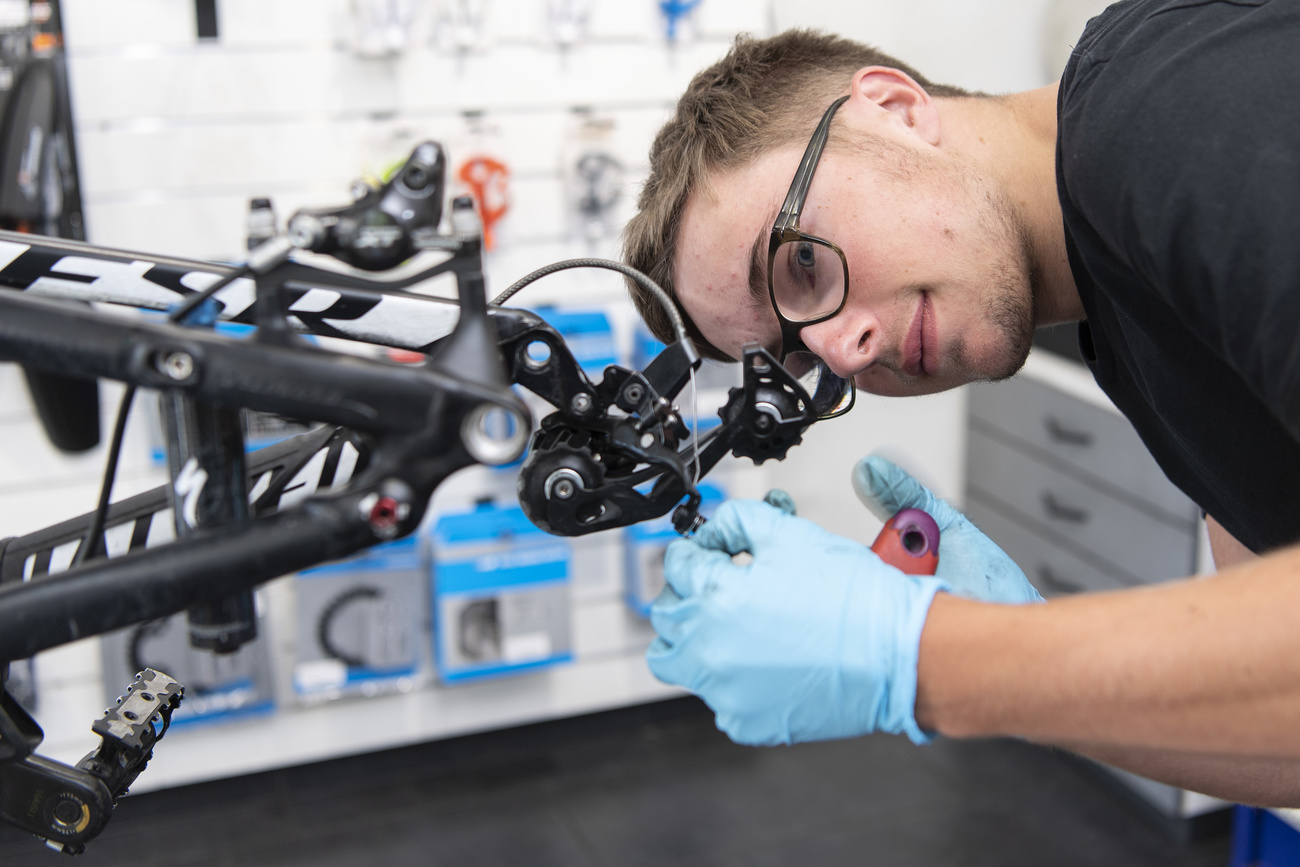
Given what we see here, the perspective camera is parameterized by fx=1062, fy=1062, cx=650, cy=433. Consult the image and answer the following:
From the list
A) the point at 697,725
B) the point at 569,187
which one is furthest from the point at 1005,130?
the point at 697,725

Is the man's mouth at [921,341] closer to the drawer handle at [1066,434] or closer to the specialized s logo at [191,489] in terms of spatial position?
the specialized s logo at [191,489]

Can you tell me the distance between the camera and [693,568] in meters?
0.90

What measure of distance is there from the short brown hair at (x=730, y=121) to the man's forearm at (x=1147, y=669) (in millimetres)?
639

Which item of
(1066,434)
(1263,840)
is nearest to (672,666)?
(1263,840)

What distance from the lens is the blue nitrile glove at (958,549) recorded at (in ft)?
3.78

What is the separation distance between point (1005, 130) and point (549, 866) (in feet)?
6.04

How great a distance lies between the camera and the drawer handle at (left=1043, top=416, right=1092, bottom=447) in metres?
2.61

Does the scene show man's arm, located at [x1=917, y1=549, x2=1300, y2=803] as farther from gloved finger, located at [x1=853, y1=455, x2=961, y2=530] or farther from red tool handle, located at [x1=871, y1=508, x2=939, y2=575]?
gloved finger, located at [x1=853, y1=455, x2=961, y2=530]

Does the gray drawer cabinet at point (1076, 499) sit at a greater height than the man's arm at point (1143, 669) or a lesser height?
lesser

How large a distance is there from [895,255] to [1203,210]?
383 mm

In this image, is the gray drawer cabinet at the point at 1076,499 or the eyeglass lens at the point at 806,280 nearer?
the eyeglass lens at the point at 806,280

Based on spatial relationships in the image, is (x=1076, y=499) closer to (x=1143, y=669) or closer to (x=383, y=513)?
(x=1143, y=669)

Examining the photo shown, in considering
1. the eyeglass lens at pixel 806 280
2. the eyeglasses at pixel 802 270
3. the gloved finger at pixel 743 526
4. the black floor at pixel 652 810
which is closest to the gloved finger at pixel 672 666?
the gloved finger at pixel 743 526

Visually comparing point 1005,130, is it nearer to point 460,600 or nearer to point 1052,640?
point 1052,640
